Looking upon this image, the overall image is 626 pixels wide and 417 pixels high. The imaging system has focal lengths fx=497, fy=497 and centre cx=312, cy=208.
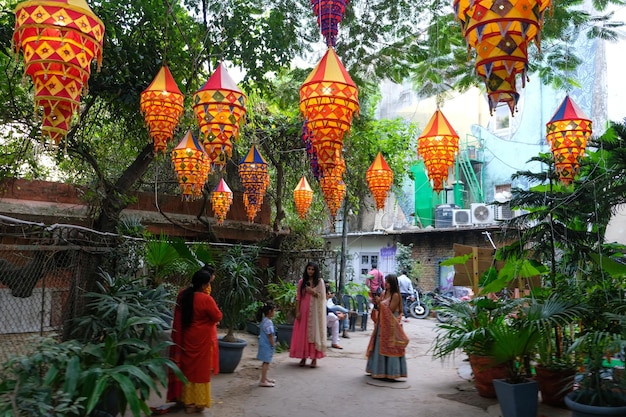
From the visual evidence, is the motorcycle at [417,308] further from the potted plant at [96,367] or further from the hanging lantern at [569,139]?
the potted plant at [96,367]

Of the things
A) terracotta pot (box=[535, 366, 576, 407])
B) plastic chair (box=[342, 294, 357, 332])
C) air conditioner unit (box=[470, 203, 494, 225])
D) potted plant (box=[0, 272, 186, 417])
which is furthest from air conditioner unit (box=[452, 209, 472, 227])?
potted plant (box=[0, 272, 186, 417])

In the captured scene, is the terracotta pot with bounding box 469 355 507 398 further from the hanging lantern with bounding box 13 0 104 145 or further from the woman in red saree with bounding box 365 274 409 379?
the hanging lantern with bounding box 13 0 104 145

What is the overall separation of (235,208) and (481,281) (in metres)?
8.25

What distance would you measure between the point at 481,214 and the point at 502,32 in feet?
54.4

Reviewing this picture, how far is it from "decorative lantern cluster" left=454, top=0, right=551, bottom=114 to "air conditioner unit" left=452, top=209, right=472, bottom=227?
16733 mm

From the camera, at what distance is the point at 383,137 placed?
52.8 feet

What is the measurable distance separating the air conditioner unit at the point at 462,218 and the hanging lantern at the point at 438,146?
13.0 m

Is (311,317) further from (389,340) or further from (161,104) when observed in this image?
(161,104)

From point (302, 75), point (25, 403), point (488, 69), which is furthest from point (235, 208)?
point (488, 69)

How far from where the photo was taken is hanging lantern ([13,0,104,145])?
3225 mm

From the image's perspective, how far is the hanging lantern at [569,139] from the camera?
6.52m

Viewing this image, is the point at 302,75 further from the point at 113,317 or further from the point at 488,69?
the point at 488,69

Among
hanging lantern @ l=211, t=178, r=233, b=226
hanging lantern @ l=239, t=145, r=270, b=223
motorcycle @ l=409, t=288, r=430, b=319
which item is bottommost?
motorcycle @ l=409, t=288, r=430, b=319

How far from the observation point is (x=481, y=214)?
719 inches
